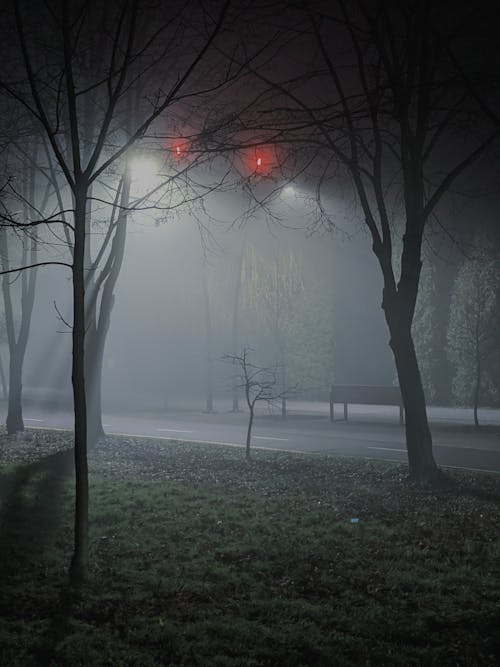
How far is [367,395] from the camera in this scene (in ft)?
69.3

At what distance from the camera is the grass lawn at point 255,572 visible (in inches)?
173

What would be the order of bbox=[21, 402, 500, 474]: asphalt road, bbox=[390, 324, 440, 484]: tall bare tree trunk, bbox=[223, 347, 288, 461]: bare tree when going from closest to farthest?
bbox=[390, 324, 440, 484]: tall bare tree trunk, bbox=[223, 347, 288, 461]: bare tree, bbox=[21, 402, 500, 474]: asphalt road

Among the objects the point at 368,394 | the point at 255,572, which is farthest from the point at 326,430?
the point at 255,572

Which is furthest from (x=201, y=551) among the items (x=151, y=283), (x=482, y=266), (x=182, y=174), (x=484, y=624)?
(x=151, y=283)

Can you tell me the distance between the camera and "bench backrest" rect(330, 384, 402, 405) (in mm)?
20469

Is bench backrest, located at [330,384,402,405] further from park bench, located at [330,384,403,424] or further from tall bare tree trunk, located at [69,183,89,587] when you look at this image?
tall bare tree trunk, located at [69,183,89,587]

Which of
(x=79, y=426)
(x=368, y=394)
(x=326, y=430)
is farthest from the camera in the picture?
(x=368, y=394)

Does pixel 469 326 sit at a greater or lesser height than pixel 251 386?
greater

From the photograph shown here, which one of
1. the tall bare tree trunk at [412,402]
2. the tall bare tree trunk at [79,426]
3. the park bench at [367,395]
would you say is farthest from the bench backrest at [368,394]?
the tall bare tree trunk at [79,426]

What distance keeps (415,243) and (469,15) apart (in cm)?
326

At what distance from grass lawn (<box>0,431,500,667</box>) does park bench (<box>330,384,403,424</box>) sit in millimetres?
10131

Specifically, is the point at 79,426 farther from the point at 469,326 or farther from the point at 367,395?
the point at 469,326

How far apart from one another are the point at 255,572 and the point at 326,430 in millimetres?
13059

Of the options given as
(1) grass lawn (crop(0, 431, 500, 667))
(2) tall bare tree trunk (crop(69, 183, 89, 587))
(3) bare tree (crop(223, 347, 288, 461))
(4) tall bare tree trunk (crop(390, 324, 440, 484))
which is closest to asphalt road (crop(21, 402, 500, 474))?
(3) bare tree (crop(223, 347, 288, 461))
